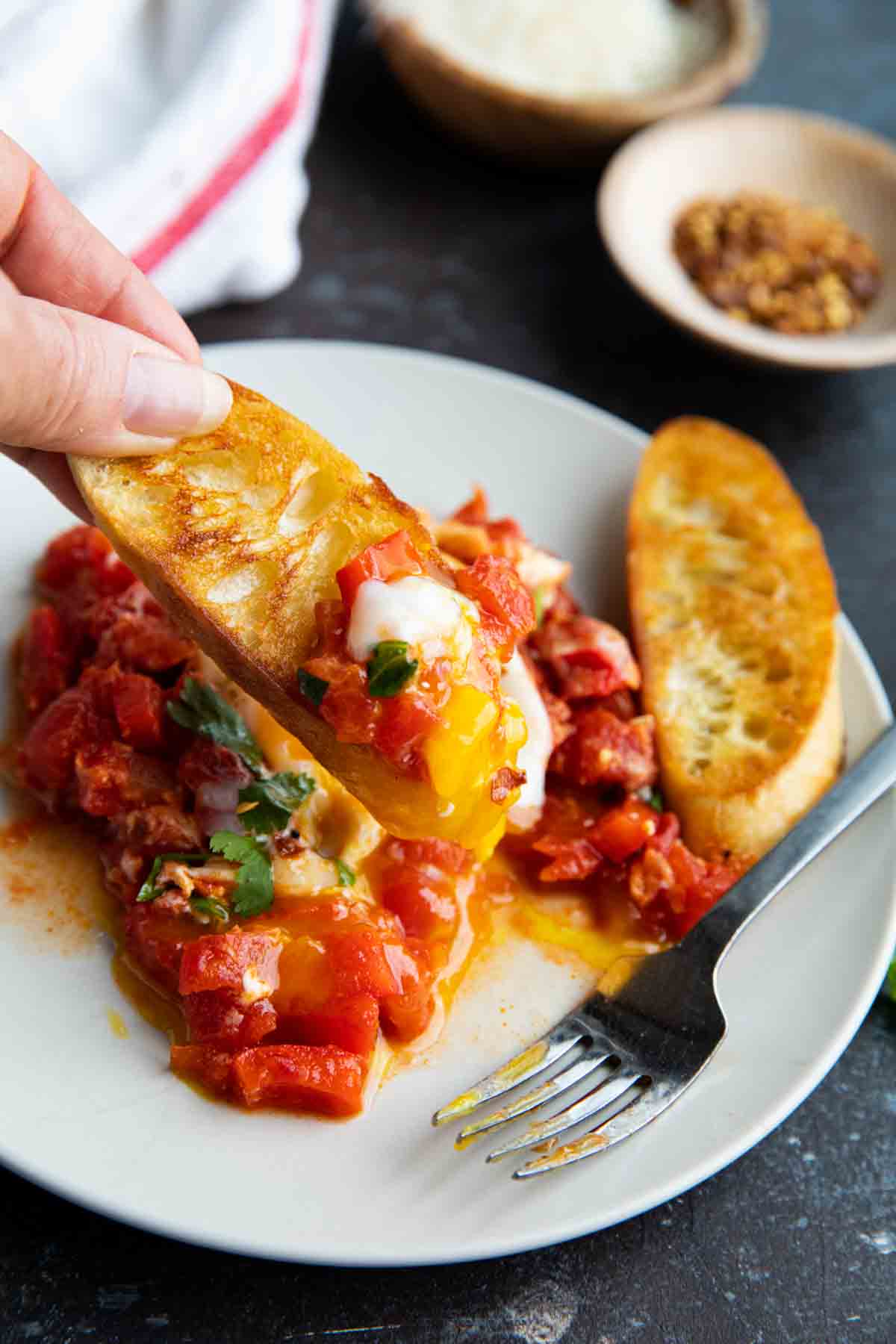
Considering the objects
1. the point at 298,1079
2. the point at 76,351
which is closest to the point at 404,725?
the point at 298,1079

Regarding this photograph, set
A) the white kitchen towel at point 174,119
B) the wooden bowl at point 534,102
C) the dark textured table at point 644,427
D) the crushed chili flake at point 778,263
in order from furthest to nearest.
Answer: the wooden bowl at point 534,102 < the crushed chili flake at point 778,263 < the white kitchen towel at point 174,119 < the dark textured table at point 644,427

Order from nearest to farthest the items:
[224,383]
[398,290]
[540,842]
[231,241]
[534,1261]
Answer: [534,1261], [224,383], [540,842], [231,241], [398,290]

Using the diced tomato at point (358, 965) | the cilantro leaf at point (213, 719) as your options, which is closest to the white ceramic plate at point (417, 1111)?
the diced tomato at point (358, 965)

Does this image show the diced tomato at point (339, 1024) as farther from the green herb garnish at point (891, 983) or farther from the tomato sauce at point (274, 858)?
the green herb garnish at point (891, 983)

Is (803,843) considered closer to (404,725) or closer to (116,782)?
(404,725)

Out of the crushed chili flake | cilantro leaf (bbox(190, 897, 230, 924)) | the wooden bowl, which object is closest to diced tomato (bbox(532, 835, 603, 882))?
cilantro leaf (bbox(190, 897, 230, 924))

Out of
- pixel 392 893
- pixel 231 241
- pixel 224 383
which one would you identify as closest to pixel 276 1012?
pixel 392 893

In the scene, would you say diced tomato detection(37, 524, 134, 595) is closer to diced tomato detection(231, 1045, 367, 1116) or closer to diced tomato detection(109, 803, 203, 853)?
diced tomato detection(109, 803, 203, 853)

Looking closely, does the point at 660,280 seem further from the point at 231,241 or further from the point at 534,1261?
the point at 534,1261
